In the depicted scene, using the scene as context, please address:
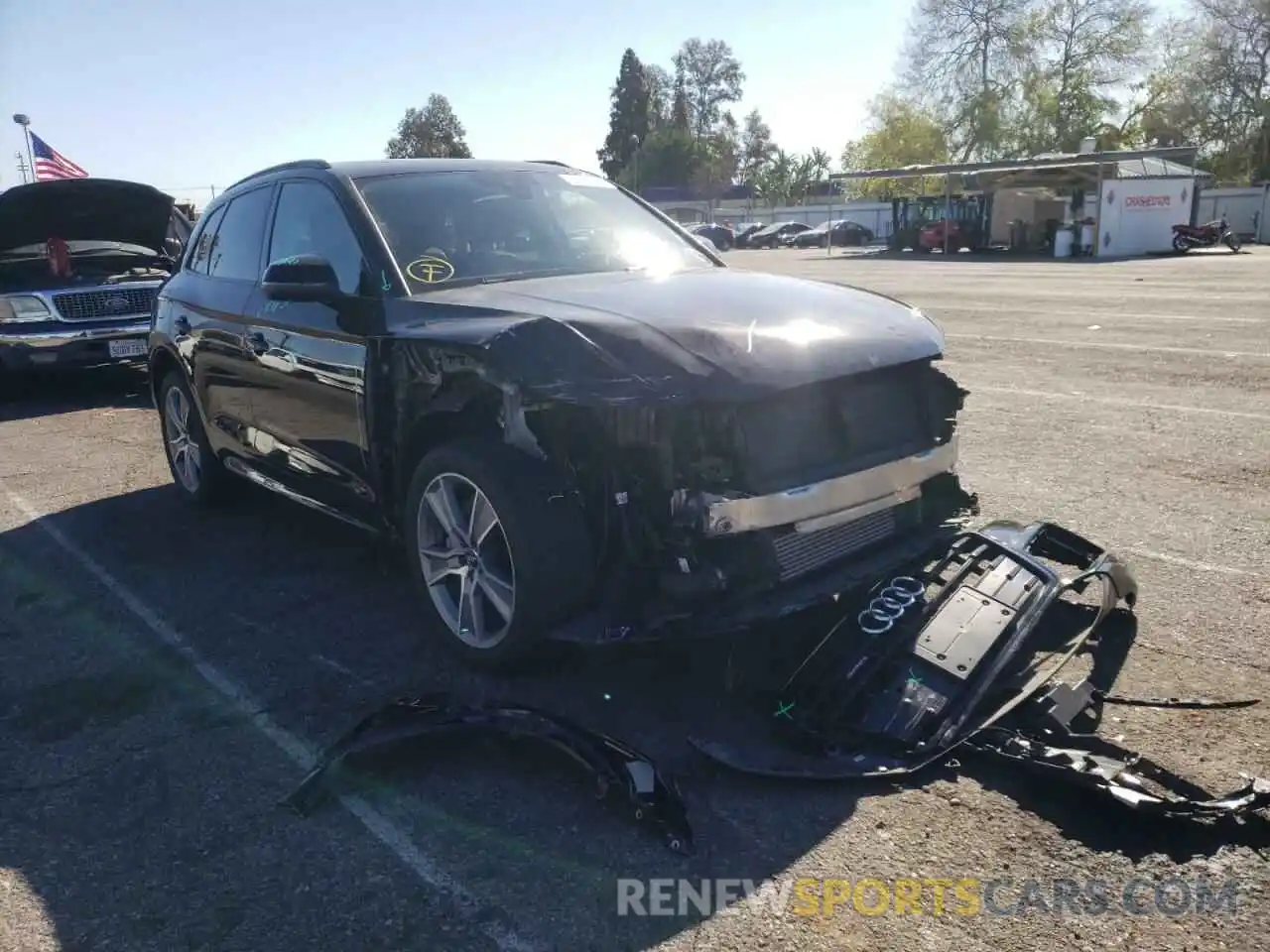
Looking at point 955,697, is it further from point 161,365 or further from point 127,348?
point 127,348

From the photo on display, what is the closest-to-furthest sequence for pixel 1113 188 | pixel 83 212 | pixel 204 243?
1. pixel 204 243
2. pixel 83 212
3. pixel 1113 188

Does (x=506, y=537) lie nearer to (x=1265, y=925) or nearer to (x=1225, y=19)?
(x=1265, y=925)

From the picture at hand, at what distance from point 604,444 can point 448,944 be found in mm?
1597

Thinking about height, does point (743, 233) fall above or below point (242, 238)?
below

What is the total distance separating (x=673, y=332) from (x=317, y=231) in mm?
2140

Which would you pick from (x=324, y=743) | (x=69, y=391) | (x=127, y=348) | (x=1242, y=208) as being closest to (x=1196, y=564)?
(x=324, y=743)

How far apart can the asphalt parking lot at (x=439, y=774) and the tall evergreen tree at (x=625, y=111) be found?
10575cm

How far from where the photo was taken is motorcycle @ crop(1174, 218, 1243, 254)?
33.4 m

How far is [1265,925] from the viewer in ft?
7.99

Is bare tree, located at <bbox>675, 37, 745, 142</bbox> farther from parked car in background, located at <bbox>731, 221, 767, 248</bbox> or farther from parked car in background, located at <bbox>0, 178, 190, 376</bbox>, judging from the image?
parked car in background, located at <bbox>0, 178, 190, 376</bbox>

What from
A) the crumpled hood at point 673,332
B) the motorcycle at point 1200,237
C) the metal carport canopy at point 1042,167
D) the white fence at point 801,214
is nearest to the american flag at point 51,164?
the crumpled hood at point 673,332

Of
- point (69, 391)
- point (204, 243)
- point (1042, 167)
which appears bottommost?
point (69, 391)

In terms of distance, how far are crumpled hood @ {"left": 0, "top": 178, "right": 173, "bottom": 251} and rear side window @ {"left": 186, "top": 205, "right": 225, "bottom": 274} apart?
16.2 feet

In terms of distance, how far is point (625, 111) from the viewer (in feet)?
360
